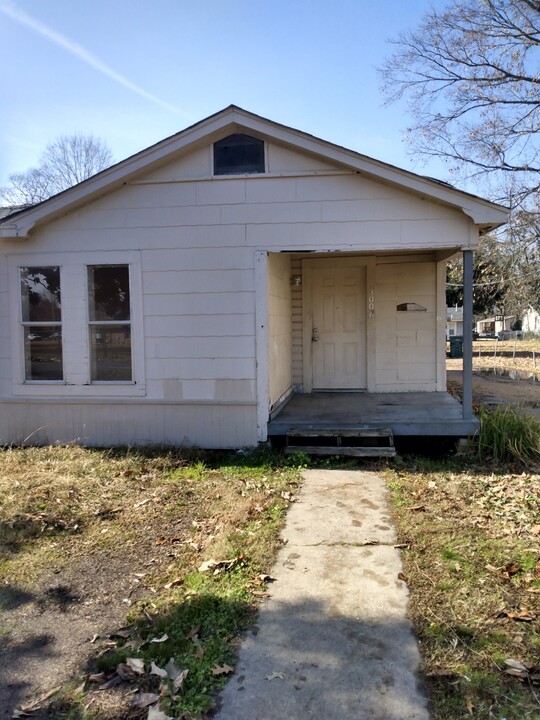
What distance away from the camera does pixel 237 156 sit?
22.1ft

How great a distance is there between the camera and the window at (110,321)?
7.02 metres

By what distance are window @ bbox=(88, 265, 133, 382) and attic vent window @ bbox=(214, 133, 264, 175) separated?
1.81m

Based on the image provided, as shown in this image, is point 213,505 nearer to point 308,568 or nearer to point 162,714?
point 308,568

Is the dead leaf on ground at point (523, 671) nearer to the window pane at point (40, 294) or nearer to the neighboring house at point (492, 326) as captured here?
the window pane at point (40, 294)

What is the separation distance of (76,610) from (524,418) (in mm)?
5493

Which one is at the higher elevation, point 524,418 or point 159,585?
point 524,418

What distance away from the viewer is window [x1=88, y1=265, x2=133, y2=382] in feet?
23.0

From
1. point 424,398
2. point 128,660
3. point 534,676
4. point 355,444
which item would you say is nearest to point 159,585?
point 128,660

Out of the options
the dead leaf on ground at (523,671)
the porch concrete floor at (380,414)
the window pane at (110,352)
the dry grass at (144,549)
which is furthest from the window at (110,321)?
the dead leaf on ground at (523,671)

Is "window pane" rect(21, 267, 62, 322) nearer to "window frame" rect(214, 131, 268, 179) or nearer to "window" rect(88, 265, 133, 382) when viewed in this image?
"window" rect(88, 265, 133, 382)

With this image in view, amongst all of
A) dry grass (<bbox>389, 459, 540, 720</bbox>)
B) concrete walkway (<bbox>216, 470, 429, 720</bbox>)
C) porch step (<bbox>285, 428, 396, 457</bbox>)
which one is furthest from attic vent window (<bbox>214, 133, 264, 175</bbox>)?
concrete walkway (<bbox>216, 470, 429, 720</bbox>)

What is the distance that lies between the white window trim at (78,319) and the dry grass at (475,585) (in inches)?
143

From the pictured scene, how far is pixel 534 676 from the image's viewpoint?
8.07ft

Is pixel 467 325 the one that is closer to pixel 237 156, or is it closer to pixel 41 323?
pixel 237 156
